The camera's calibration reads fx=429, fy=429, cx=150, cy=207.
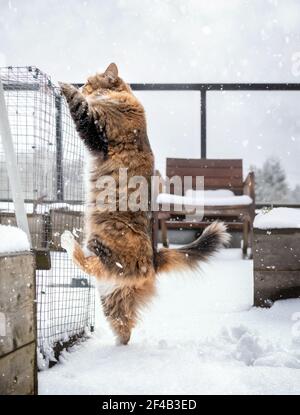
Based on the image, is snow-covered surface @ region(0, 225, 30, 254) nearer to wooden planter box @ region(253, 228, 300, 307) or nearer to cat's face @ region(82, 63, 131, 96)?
cat's face @ region(82, 63, 131, 96)

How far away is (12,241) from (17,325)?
0.71ft

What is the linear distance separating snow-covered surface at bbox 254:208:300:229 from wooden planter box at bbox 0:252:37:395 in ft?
5.67

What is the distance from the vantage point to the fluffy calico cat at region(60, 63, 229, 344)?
73.0 inches

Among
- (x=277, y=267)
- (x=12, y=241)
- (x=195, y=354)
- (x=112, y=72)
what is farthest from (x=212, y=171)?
(x=12, y=241)

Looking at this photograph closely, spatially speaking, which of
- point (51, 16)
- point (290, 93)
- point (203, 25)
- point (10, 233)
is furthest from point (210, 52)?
point (10, 233)

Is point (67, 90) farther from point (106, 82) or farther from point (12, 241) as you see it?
point (12, 241)

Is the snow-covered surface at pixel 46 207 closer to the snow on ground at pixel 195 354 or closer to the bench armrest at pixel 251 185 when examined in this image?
the snow on ground at pixel 195 354

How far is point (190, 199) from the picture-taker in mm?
4195

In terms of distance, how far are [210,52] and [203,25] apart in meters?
0.33

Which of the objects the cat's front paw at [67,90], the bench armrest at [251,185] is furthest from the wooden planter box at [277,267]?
the bench armrest at [251,185]

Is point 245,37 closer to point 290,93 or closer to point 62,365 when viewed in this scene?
point 290,93

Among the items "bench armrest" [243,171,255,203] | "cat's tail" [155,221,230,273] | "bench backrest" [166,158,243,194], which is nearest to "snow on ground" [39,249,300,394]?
"cat's tail" [155,221,230,273]

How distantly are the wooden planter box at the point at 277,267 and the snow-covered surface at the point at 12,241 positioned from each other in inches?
66.4
